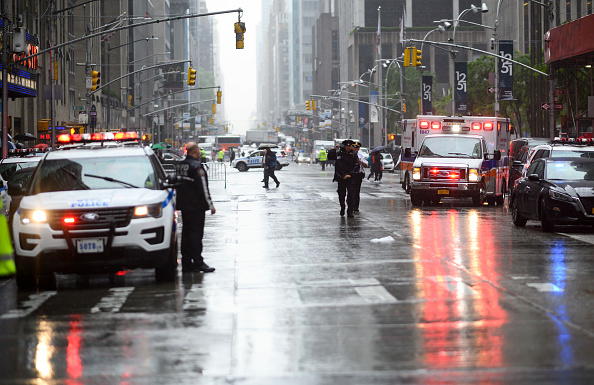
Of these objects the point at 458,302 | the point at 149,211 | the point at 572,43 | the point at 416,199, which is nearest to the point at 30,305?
the point at 149,211

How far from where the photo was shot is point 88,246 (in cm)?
1241

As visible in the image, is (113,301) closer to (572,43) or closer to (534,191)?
(534,191)

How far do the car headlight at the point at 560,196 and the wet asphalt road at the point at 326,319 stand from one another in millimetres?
1623

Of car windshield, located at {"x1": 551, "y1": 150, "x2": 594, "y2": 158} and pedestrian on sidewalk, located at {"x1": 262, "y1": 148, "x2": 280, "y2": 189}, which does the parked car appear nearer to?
car windshield, located at {"x1": 551, "y1": 150, "x2": 594, "y2": 158}

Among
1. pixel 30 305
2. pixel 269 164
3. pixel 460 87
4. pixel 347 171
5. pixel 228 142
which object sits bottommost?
pixel 30 305

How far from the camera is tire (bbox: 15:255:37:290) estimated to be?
12.5 meters

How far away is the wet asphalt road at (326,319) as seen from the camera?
7.59m

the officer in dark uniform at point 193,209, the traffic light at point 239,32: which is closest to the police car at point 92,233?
the officer in dark uniform at point 193,209

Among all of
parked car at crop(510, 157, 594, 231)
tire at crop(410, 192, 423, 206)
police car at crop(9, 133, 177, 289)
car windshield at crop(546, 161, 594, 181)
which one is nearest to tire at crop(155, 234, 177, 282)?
police car at crop(9, 133, 177, 289)

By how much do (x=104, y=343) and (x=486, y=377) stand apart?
342 centimetres

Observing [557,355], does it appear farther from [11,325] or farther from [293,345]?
[11,325]

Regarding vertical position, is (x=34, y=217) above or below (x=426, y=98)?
below

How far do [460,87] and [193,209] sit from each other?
157 ft

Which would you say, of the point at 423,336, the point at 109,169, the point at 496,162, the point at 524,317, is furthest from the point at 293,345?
the point at 496,162
